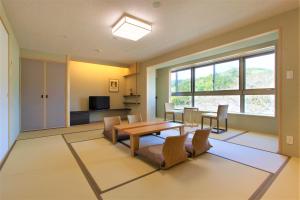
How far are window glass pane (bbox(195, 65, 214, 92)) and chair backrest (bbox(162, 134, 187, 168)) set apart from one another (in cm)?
391

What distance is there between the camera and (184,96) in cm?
652

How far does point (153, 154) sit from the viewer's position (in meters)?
2.26

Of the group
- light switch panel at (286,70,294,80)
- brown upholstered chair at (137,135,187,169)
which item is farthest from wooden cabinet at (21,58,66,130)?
light switch panel at (286,70,294,80)

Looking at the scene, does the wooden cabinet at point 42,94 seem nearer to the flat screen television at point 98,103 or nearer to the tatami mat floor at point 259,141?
the flat screen television at point 98,103

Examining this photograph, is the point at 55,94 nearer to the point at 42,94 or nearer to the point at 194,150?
the point at 42,94

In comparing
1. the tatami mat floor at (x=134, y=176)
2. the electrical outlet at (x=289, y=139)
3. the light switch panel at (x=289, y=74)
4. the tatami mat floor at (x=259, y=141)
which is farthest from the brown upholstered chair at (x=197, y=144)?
the light switch panel at (x=289, y=74)

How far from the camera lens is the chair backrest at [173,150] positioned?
2.07 metres

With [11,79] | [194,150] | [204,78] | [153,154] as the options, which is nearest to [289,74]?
[194,150]

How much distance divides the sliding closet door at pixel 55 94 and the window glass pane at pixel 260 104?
5.86 m

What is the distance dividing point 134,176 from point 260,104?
4278mm

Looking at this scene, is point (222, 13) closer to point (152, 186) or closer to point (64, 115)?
point (152, 186)

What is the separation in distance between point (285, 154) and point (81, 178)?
10.6 feet

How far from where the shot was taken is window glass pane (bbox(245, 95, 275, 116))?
4.22 meters

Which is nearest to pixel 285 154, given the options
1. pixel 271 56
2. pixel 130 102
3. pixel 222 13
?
pixel 222 13
